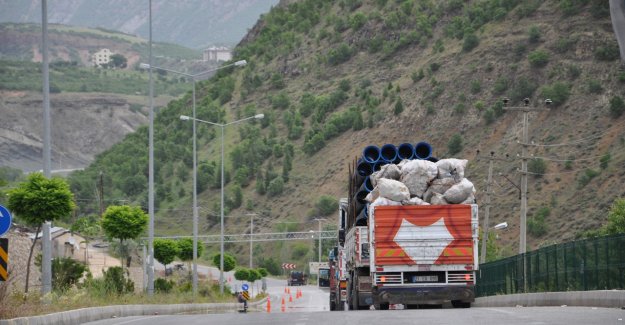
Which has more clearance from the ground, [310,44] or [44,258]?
[310,44]

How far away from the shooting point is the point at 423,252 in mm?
32188

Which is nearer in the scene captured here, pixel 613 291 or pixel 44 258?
pixel 613 291

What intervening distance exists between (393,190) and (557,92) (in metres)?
85.6

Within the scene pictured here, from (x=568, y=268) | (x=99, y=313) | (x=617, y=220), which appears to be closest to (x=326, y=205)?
(x=617, y=220)

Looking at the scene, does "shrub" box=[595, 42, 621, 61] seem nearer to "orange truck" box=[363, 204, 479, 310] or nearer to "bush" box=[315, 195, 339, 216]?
"bush" box=[315, 195, 339, 216]

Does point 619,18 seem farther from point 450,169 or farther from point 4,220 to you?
point 450,169

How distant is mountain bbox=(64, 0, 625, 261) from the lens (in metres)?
103

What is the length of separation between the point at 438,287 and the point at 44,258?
9.53m

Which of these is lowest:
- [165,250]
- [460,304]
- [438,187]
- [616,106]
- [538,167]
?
[460,304]

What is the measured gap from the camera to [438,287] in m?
32.4

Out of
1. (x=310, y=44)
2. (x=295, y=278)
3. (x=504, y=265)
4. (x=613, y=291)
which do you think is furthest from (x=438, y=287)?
(x=310, y=44)

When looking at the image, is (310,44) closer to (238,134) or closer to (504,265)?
(238,134)

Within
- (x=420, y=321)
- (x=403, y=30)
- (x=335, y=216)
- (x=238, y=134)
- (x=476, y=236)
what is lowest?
(x=420, y=321)

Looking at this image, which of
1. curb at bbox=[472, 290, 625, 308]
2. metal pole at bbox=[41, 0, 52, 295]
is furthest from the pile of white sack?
metal pole at bbox=[41, 0, 52, 295]
